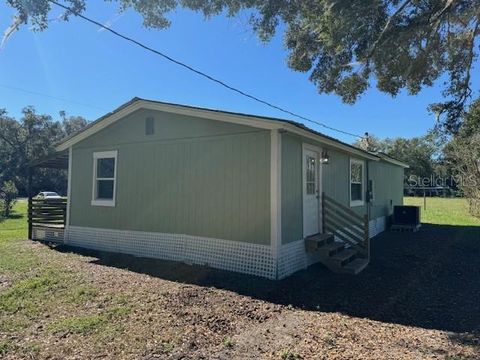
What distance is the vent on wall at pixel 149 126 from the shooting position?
8.68 metres

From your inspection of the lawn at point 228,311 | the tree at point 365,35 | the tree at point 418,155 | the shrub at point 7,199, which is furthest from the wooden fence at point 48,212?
the tree at point 418,155

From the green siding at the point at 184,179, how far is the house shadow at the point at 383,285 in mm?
873

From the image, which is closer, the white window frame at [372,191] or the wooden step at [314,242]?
the wooden step at [314,242]

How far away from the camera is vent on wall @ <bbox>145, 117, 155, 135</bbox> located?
868 cm

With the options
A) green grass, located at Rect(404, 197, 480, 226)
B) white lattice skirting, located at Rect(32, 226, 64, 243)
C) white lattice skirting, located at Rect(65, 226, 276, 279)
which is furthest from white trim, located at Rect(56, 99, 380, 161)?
green grass, located at Rect(404, 197, 480, 226)

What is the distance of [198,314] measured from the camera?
4.89 m

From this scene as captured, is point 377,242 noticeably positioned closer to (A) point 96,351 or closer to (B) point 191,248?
(B) point 191,248

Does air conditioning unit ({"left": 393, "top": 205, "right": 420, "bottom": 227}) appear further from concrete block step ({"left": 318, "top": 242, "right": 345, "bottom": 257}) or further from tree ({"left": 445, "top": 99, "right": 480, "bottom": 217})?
concrete block step ({"left": 318, "top": 242, "right": 345, "bottom": 257})

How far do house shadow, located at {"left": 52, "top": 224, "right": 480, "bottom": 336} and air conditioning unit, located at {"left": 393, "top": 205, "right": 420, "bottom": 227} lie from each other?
177 inches

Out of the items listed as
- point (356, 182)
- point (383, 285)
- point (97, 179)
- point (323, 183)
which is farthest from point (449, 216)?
point (97, 179)

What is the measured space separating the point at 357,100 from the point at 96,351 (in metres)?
9.46

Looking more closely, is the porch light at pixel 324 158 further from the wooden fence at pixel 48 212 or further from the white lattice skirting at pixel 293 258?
the wooden fence at pixel 48 212

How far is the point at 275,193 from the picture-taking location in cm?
670

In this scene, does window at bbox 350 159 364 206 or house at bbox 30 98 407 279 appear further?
window at bbox 350 159 364 206
